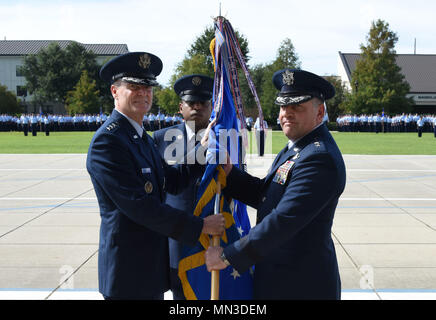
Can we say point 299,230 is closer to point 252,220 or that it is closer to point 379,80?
point 252,220

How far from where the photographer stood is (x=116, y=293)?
9.32 ft

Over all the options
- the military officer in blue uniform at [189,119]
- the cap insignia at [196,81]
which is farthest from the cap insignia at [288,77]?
the cap insignia at [196,81]

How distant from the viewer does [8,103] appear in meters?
61.4

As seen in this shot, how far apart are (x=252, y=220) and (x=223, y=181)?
13.9 ft

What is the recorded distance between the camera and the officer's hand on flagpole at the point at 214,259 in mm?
2746

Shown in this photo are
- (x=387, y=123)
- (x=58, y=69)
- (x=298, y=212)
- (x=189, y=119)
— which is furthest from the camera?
(x=58, y=69)

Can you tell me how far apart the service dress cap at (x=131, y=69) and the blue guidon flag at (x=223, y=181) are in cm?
52

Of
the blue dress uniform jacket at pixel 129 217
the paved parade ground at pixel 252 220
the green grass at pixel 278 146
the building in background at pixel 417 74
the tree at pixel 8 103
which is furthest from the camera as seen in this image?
the tree at pixel 8 103

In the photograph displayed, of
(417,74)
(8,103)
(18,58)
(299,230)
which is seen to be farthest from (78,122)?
(299,230)

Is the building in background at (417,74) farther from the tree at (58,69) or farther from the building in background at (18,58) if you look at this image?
the tree at (58,69)
